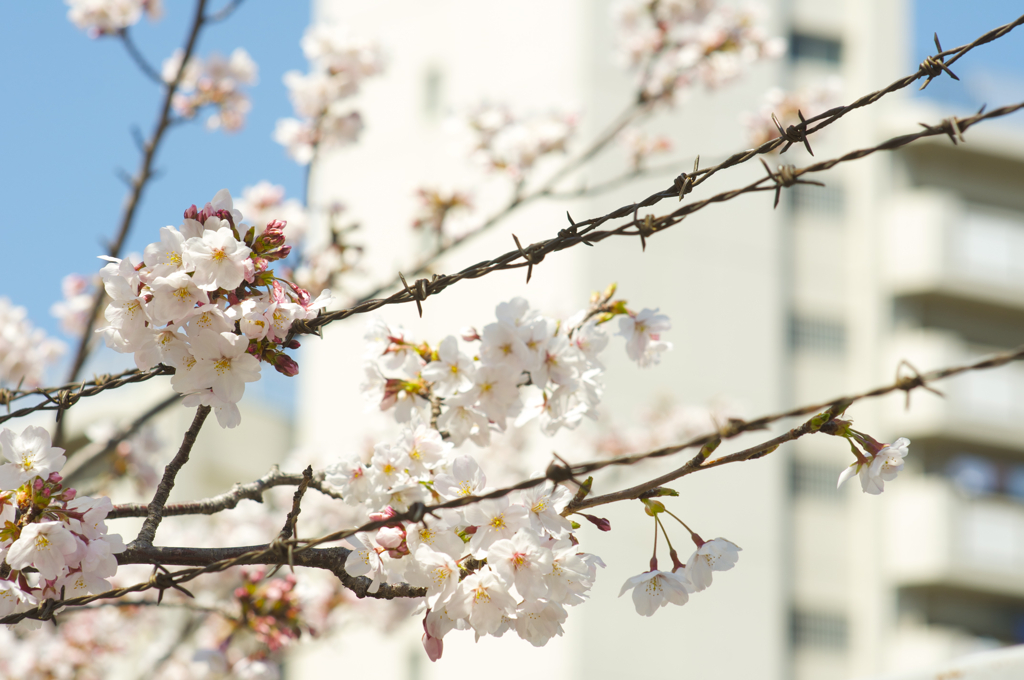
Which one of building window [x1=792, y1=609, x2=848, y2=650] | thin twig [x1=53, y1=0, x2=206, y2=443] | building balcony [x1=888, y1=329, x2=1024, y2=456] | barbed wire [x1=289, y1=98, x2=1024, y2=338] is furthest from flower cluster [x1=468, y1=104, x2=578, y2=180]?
building window [x1=792, y1=609, x2=848, y2=650]

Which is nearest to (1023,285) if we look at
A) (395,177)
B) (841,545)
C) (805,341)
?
(805,341)

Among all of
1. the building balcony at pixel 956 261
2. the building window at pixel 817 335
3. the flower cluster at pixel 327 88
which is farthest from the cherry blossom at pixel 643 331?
the building balcony at pixel 956 261

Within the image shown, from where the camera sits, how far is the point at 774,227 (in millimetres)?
16359

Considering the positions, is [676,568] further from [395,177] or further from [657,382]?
[395,177]

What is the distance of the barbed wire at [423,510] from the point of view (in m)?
1.20

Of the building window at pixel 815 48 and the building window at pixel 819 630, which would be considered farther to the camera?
the building window at pixel 815 48

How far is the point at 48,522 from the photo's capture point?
142cm

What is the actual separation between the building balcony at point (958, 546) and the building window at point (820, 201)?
4.81 metres

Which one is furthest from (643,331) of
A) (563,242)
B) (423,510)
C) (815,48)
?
(815,48)

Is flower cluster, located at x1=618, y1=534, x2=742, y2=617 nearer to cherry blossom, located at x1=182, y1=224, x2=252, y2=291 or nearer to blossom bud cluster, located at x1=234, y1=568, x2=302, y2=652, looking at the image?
cherry blossom, located at x1=182, y1=224, x2=252, y2=291

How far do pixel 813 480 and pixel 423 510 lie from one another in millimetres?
15255

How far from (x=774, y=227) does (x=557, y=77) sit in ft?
14.1

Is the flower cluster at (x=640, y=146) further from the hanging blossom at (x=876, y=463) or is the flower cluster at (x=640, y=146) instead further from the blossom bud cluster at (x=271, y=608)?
→ the hanging blossom at (x=876, y=463)

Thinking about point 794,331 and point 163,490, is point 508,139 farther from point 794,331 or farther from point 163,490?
point 794,331
